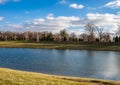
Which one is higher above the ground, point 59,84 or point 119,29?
point 119,29

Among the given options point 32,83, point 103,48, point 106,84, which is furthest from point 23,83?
point 103,48

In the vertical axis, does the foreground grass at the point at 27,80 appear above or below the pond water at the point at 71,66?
above

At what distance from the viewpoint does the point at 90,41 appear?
476 ft

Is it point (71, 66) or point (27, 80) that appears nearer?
point (27, 80)

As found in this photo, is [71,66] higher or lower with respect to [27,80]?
lower

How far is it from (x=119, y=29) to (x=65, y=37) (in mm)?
38800

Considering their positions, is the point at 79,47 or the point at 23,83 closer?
the point at 23,83

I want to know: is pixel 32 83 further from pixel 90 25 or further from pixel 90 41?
pixel 90 25

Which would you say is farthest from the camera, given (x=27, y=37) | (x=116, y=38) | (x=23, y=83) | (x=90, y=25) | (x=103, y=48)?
(x=27, y=37)

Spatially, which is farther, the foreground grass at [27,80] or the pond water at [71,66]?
the pond water at [71,66]

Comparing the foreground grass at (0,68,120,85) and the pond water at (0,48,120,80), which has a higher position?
the foreground grass at (0,68,120,85)

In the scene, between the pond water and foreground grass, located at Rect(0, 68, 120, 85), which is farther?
the pond water

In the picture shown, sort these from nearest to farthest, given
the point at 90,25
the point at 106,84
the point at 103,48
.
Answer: the point at 106,84 → the point at 103,48 → the point at 90,25

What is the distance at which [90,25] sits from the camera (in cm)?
15788
